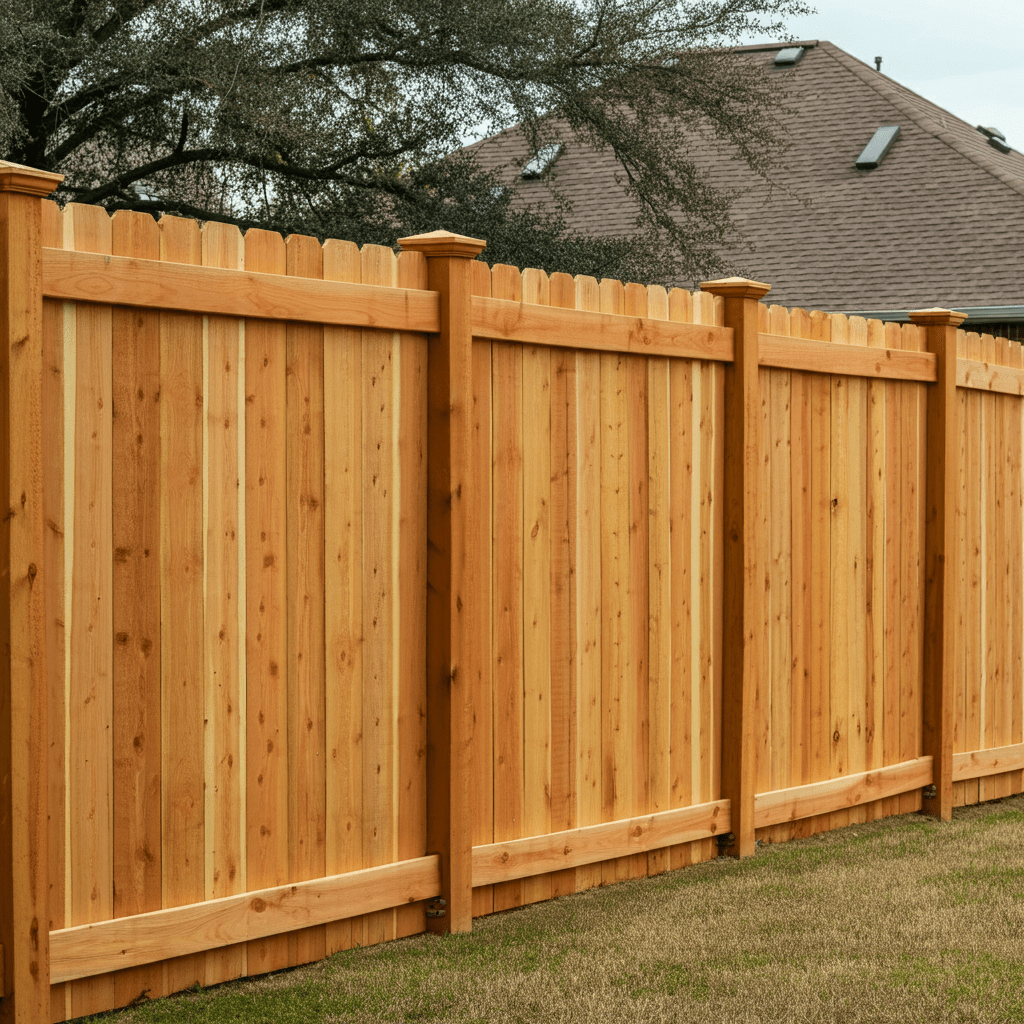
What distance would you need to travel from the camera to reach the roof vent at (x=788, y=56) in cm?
2075

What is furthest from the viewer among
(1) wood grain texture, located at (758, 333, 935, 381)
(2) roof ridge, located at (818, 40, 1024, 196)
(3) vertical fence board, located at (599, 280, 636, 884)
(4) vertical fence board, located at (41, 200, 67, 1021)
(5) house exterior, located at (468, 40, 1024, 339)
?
(2) roof ridge, located at (818, 40, 1024, 196)

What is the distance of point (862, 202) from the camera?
1777 cm

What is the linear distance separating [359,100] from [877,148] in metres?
9.17

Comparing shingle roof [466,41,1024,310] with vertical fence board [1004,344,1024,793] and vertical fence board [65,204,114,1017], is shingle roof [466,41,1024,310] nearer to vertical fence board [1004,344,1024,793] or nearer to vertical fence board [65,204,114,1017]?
vertical fence board [1004,344,1024,793]

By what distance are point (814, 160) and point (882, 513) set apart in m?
13.7

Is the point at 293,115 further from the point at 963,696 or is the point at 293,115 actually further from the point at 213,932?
the point at 213,932

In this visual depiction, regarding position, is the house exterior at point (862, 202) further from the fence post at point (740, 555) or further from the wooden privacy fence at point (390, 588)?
the wooden privacy fence at point (390, 588)

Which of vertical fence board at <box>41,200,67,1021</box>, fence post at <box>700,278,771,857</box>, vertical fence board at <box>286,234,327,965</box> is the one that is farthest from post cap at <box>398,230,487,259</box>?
fence post at <box>700,278,771,857</box>

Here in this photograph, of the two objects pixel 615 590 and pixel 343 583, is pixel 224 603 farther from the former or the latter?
pixel 615 590

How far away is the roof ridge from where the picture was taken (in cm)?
1733

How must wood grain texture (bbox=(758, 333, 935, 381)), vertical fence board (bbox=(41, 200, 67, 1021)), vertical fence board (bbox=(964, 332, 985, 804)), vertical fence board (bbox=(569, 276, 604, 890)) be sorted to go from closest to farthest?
vertical fence board (bbox=(41, 200, 67, 1021)), vertical fence board (bbox=(569, 276, 604, 890)), wood grain texture (bbox=(758, 333, 935, 381)), vertical fence board (bbox=(964, 332, 985, 804))

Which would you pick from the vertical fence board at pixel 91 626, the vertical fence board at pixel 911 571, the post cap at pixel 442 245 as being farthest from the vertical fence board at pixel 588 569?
the vertical fence board at pixel 911 571

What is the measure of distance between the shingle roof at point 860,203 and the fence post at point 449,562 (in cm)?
1234

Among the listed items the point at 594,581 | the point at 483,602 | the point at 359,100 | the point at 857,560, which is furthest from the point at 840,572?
the point at 359,100
